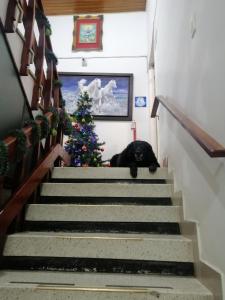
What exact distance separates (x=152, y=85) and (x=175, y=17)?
271 centimetres

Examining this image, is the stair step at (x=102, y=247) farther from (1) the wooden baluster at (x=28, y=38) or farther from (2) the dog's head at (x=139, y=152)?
(2) the dog's head at (x=139, y=152)

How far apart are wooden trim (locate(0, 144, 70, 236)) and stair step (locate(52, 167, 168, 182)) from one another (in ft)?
0.73

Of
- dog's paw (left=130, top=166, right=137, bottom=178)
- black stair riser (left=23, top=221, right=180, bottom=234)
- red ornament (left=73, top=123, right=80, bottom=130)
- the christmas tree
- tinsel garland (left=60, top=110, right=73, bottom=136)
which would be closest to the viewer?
black stair riser (left=23, top=221, right=180, bottom=234)

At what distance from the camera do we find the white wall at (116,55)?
562cm

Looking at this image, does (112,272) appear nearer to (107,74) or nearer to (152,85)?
(152,85)

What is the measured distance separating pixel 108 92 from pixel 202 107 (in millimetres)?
4149

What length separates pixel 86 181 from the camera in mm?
2904

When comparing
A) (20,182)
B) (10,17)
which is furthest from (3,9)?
(20,182)

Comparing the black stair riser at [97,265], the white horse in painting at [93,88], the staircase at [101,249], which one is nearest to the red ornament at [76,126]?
the white horse in painting at [93,88]

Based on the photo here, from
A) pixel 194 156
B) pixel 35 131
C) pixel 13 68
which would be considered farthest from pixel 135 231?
pixel 13 68

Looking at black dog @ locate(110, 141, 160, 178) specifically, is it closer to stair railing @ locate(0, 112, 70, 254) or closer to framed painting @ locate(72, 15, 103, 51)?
stair railing @ locate(0, 112, 70, 254)

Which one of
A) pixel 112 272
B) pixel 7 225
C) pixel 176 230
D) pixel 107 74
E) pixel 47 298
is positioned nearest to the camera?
pixel 47 298

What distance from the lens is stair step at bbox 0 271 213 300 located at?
4.71 feet

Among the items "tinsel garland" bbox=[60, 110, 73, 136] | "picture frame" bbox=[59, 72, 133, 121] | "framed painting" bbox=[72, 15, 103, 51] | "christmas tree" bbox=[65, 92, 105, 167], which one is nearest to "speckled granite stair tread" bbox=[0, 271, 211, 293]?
"tinsel garland" bbox=[60, 110, 73, 136]
